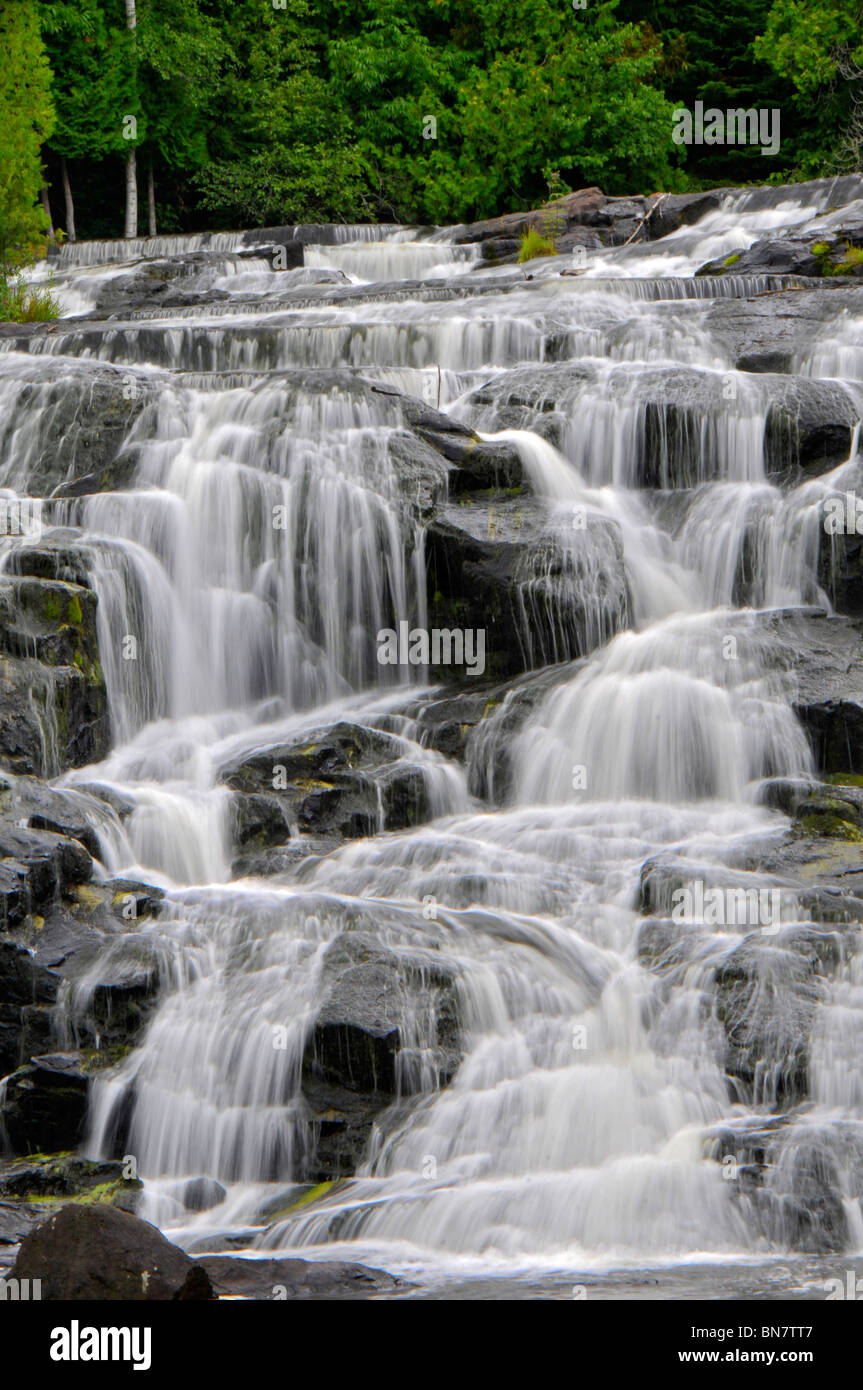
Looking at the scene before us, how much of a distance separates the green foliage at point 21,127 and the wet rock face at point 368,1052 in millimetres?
17358

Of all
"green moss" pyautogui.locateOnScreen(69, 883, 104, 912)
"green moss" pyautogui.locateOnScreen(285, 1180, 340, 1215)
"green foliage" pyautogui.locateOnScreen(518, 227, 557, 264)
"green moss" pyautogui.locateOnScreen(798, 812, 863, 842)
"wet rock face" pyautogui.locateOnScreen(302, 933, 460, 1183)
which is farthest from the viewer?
"green foliage" pyautogui.locateOnScreen(518, 227, 557, 264)

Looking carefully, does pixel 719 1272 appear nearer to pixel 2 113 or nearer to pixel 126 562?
pixel 126 562

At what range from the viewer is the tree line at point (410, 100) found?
30188mm

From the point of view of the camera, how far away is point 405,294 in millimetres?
19562

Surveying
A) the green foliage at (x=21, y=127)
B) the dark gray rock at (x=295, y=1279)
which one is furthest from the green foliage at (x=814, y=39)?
the dark gray rock at (x=295, y=1279)

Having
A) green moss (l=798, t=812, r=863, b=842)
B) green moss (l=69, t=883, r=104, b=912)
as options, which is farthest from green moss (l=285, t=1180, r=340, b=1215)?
green moss (l=798, t=812, r=863, b=842)

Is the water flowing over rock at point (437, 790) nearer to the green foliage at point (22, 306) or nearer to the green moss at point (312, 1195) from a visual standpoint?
the green moss at point (312, 1195)

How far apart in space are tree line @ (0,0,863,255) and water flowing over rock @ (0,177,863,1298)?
14.1m

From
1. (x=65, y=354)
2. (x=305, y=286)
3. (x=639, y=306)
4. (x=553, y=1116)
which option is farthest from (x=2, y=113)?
(x=553, y=1116)

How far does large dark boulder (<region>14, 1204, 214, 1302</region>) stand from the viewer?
4.96m

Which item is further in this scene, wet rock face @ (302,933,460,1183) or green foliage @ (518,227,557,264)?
green foliage @ (518,227,557,264)

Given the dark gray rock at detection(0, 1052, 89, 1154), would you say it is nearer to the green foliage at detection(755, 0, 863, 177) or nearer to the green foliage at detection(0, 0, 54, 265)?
the green foliage at detection(0, 0, 54, 265)

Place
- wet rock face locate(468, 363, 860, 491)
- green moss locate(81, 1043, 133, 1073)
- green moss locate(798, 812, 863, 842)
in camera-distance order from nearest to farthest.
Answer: green moss locate(81, 1043, 133, 1073) < green moss locate(798, 812, 863, 842) < wet rock face locate(468, 363, 860, 491)

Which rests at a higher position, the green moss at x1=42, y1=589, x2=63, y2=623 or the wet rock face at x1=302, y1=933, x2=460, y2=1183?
the green moss at x1=42, y1=589, x2=63, y2=623
